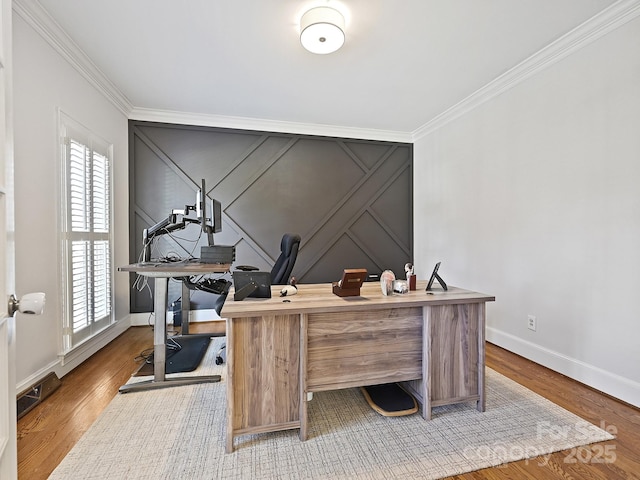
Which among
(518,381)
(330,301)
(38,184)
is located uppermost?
(38,184)

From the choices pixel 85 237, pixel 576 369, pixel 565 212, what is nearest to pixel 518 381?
pixel 576 369

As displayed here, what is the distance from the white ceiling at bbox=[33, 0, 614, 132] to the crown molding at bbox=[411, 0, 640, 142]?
6 centimetres

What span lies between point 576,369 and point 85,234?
4.11 m

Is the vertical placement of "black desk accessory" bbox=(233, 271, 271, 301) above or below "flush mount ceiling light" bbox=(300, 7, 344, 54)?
below

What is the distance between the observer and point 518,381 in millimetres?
2191

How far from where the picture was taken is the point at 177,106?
337 cm

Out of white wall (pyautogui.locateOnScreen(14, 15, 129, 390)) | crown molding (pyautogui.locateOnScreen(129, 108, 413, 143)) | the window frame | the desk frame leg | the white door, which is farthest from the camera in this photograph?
crown molding (pyautogui.locateOnScreen(129, 108, 413, 143))

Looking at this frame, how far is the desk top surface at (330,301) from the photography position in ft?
4.84

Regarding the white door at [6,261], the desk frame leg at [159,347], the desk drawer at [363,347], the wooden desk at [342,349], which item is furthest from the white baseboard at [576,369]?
the white door at [6,261]

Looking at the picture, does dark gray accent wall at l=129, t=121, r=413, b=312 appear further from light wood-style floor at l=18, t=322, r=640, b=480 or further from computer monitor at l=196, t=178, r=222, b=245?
light wood-style floor at l=18, t=322, r=640, b=480

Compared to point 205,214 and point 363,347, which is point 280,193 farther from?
point 363,347

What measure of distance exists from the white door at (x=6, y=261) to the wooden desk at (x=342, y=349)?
2.42 feet

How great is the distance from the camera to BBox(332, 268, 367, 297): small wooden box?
170cm

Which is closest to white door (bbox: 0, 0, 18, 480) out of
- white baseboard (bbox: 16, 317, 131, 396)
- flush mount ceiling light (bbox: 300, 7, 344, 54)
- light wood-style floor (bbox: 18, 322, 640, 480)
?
light wood-style floor (bbox: 18, 322, 640, 480)
